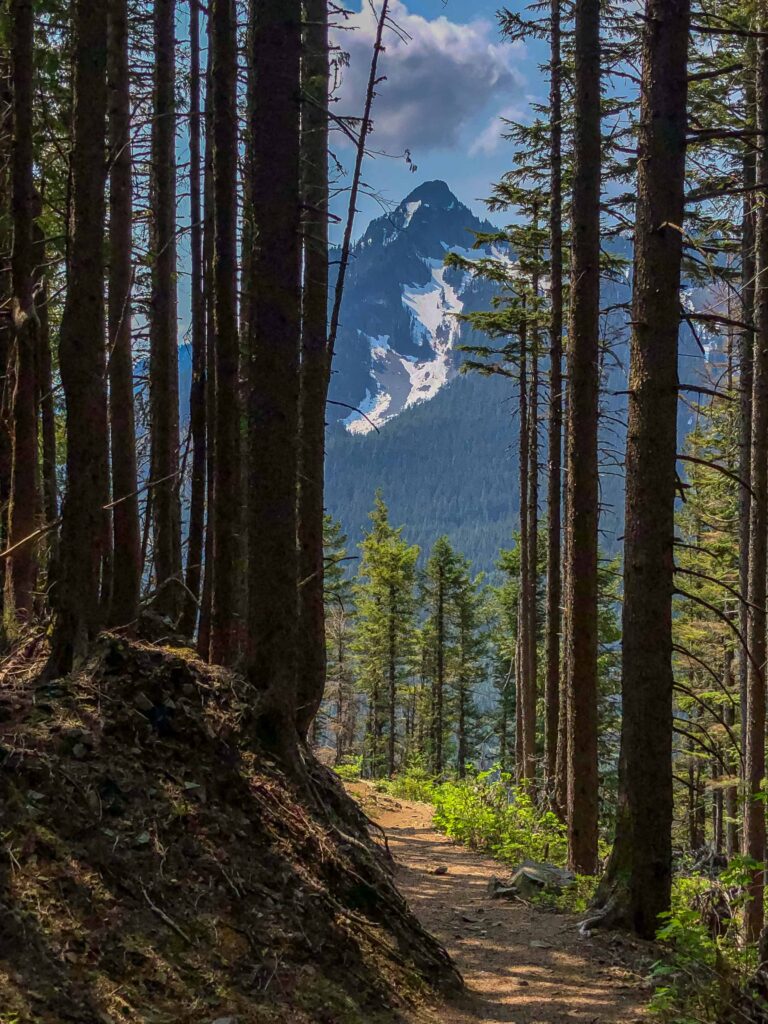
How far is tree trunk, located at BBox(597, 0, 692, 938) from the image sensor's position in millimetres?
5660

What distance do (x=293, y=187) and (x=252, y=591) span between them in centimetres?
261

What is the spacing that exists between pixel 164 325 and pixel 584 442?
5.18 meters

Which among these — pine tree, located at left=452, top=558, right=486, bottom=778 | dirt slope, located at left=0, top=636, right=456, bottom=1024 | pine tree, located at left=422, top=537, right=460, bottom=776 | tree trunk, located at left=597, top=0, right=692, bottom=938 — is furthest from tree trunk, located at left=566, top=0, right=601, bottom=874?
pine tree, located at left=452, top=558, right=486, bottom=778

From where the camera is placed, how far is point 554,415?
43.1 ft

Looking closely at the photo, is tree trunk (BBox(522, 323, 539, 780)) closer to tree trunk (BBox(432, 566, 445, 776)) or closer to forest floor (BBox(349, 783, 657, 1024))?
forest floor (BBox(349, 783, 657, 1024))

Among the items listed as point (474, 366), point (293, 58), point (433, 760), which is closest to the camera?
point (293, 58)

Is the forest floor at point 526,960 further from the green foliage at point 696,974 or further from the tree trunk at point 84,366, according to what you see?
the tree trunk at point 84,366

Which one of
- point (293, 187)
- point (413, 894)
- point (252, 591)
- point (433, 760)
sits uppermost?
point (293, 187)

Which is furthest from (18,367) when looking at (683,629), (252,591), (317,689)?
(683,629)

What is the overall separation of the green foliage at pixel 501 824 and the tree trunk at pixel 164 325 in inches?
230

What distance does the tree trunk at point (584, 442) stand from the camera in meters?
8.63

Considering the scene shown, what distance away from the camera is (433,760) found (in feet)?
126

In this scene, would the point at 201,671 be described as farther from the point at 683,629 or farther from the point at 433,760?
the point at 433,760

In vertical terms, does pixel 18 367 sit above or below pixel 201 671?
above
